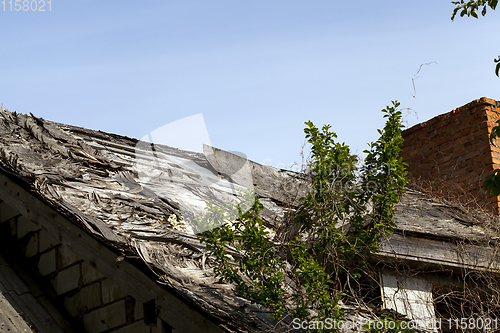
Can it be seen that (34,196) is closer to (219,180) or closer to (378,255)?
(219,180)

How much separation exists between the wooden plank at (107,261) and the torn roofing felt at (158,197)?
157 millimetres

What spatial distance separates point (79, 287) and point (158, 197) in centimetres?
123

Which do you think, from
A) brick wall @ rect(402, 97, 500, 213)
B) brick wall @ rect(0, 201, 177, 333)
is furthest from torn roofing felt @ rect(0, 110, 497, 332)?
brick wall @ rect(402, 97, 500, 213)

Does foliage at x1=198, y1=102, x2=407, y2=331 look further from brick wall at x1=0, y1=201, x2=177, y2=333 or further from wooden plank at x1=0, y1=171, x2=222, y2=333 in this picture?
brick wall at x1=0, y1=201, x2=177, y2=333

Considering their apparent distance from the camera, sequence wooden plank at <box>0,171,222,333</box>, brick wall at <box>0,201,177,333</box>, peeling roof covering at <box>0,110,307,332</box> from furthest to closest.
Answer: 1. brick wall at <box>0,201,177,333</box>
2. peeling roof covering at <box>0,110,307,332</box>
3. wooden plank at <box>0,171,222,333</box>

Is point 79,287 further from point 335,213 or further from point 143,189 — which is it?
point 335,213

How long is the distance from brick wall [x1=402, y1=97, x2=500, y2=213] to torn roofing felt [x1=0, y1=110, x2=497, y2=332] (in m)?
1.21

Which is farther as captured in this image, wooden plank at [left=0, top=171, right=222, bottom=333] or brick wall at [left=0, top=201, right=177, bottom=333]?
brick wall at [left=0, top=201, right=177, bottom=333]

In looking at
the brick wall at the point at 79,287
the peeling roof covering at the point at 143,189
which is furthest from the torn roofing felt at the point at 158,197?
the brick wall at the point at 79,287

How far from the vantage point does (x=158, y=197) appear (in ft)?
16.7

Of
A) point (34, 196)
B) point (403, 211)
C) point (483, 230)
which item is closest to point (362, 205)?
point (403, 211)

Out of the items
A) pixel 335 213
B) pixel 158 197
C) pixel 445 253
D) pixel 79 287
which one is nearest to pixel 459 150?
pixel 445 253

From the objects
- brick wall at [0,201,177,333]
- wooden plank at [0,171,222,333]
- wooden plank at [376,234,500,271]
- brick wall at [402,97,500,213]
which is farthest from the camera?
brick wall at [402,97,500,213]

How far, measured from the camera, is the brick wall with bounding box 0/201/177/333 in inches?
156
